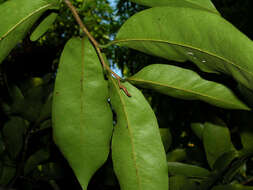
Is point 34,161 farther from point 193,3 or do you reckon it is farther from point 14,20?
point 193,3

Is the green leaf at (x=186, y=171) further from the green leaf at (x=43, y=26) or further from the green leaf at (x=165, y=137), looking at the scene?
the green leaf at (x=43, y=26)

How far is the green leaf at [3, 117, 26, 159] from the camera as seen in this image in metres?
0.88

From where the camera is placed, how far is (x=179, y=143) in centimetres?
102

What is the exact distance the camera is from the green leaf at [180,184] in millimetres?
622

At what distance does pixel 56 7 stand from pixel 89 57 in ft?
0.32

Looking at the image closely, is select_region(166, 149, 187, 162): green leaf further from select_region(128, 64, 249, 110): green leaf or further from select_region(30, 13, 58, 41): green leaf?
select_region(30, 13, 58, 41): green leaf

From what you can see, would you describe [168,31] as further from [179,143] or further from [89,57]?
[179,143]

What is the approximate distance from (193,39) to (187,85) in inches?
4.7

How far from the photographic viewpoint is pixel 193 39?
366mm

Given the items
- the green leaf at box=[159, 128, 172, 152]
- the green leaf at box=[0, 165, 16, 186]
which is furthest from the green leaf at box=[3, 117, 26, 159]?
the green leaf at box=[159, 128, 172, 152]

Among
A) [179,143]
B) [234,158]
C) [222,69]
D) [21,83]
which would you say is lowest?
[179,143]

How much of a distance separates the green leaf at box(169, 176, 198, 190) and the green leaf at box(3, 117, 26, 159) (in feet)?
1.67

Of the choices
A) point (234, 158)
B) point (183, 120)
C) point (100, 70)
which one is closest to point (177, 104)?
point (183, 120)

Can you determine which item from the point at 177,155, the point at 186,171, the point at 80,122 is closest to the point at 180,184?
the point at 186,171
